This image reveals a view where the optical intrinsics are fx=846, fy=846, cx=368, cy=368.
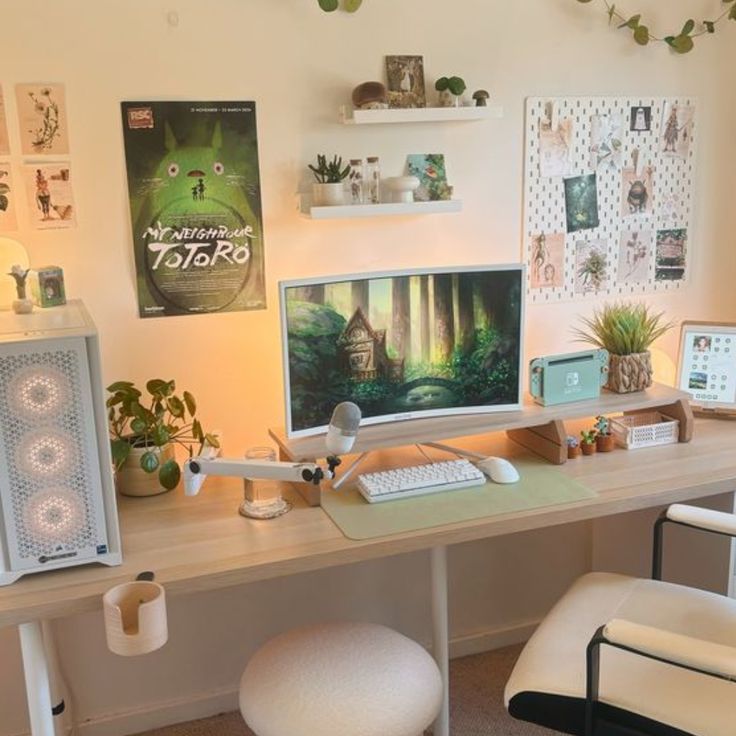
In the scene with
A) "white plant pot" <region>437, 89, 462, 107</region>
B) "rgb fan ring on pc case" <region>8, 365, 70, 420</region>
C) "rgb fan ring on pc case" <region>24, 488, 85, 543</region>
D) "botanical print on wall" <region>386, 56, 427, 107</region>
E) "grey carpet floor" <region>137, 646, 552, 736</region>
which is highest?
"botanical print on wall" <region>386, 56, 427, 107</region>

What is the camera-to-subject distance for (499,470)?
2.04m

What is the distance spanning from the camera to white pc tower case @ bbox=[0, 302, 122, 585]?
5.03 ft

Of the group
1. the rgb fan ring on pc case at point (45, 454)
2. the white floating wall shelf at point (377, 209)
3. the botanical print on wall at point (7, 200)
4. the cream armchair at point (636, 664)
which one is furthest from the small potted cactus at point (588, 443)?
the botanical print on wall at point (7, 200)

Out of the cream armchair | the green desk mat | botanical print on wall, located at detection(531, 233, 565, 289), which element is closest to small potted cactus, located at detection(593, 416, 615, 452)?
the green desk mat

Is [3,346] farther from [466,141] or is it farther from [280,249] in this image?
[466,141]

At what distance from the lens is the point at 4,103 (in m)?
1.88

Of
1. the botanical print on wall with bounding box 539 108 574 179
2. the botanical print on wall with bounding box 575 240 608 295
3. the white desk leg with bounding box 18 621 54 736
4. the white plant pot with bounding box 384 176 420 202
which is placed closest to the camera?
the white desk leg with bounding box 18 621 54 736

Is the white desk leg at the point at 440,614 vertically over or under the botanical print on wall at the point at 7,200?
under

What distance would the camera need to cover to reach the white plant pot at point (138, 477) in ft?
6.42

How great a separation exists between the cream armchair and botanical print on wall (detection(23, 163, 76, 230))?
4.65 ft

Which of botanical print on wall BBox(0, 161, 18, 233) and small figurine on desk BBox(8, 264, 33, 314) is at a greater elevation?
botanical print on wall BBox(0, 161, 18, 233)

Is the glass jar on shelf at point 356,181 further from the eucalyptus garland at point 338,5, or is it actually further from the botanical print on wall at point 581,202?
the botanical print on wall at point 581,202

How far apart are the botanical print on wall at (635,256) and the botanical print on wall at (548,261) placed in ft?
0.67

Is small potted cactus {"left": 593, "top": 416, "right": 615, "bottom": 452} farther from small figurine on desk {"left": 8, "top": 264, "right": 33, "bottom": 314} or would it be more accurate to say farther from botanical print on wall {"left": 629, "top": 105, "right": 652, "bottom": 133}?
small figurine on desk {"left": 8, "top": 264, "right": 33, "bottom": 314}
